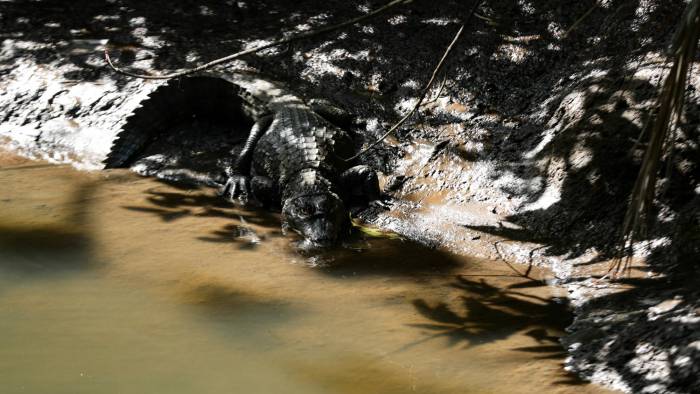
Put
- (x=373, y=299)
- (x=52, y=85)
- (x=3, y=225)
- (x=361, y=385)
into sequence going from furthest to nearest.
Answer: (x=52, y=85), (x=3, y=225), (x=373, y=299), (x=361, y=385)

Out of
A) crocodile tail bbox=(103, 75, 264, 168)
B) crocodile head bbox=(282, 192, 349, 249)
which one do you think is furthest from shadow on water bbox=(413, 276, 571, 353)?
A: crocodile tail bbox=(103, 75, 264, 168)

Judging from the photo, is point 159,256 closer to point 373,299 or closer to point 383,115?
point 373,299

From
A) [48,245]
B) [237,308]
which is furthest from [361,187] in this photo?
[48,245]

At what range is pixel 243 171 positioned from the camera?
20.8 ft

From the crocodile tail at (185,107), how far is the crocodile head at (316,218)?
1.53 metres

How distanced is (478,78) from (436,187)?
1.58 meters

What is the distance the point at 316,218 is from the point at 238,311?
1.43m

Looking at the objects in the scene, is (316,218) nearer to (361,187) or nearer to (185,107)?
(361,187)

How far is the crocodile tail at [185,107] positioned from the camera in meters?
6.85

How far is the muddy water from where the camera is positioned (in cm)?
340

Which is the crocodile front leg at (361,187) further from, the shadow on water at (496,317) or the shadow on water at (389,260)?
the shadow on water at (496,317)

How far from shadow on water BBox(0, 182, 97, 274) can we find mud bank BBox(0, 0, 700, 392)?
1514 mm

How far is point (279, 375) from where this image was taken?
135 inches

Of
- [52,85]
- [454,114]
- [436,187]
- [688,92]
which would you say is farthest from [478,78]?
[52,85]
